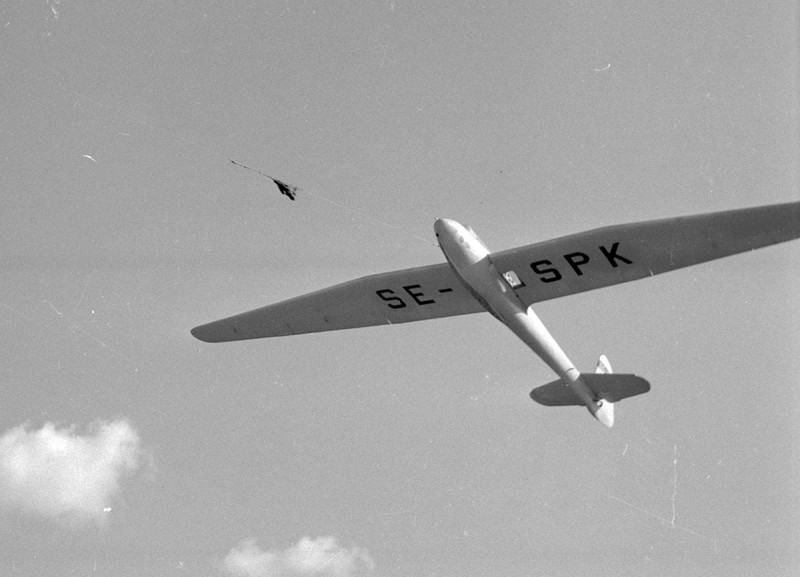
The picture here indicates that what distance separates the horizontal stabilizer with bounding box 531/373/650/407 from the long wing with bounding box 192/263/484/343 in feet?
11.7

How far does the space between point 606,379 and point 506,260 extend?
537 cm

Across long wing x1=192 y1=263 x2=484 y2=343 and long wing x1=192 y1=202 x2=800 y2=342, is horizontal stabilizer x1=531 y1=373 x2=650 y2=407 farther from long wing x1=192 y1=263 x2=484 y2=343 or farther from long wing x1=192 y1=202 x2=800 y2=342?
long wing x1=192 y1=263 x2=484 y2=343

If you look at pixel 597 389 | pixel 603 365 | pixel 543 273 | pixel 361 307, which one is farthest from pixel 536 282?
pixel 603 365

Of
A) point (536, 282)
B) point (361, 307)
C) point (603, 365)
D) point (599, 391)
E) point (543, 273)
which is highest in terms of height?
point (543, 273)

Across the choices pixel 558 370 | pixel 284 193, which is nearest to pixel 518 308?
pixel 558 370

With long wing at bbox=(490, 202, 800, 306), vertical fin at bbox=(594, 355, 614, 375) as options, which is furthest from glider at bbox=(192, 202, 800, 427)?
vertical fin at bbox=(594, 355, 614, 375)

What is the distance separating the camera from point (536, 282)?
20.9m

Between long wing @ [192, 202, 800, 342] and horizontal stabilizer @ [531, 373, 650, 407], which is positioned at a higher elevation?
long wing @ [192, 202, 800, 342]

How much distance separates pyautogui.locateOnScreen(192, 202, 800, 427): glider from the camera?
18.7 m

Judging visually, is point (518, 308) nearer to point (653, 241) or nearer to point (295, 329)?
point (653, 241)

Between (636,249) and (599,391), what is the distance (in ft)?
17.6

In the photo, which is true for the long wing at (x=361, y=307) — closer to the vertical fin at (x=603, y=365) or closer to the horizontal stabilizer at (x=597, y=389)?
the horizontal stabilizer at (x=597, y=389)

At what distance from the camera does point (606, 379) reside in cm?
2316

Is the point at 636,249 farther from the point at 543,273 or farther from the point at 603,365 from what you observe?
the point at 603,365
